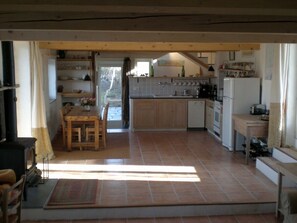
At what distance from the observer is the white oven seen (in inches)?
350

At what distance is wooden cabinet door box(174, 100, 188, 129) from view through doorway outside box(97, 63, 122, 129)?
7.33ft

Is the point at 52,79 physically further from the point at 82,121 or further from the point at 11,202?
the point at 11,202

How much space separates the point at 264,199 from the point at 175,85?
21.2 feet

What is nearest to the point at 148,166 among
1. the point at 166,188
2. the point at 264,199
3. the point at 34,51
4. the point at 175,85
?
the point at 166,188

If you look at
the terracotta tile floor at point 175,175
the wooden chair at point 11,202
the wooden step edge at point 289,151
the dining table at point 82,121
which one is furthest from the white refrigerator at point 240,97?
the wooden chair at point 11,202

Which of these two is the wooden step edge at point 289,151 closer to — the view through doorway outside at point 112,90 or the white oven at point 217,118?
the white oven at point 217,118

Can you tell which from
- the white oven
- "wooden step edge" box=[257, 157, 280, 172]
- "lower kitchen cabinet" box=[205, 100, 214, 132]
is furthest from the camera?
"lower kitchen cabinet" box=[205, 100, 214, 132]

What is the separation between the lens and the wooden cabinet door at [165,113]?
411 inches

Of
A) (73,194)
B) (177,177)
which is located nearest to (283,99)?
(177,177)

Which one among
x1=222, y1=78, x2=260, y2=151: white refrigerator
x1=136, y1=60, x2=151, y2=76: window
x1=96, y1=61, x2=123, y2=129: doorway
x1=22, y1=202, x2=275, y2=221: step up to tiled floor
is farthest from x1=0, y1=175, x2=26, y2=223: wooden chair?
x1=136, y1=60, x2=151, y2=76: window

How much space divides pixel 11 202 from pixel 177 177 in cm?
316

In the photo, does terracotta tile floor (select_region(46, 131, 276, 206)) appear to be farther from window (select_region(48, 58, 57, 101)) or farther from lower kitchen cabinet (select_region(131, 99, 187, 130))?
lower kitchen cabinet (select_region(131, 99, 187, 130))

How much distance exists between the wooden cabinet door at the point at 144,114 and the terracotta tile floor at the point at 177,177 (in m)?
1.71

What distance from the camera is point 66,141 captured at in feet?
26.9
